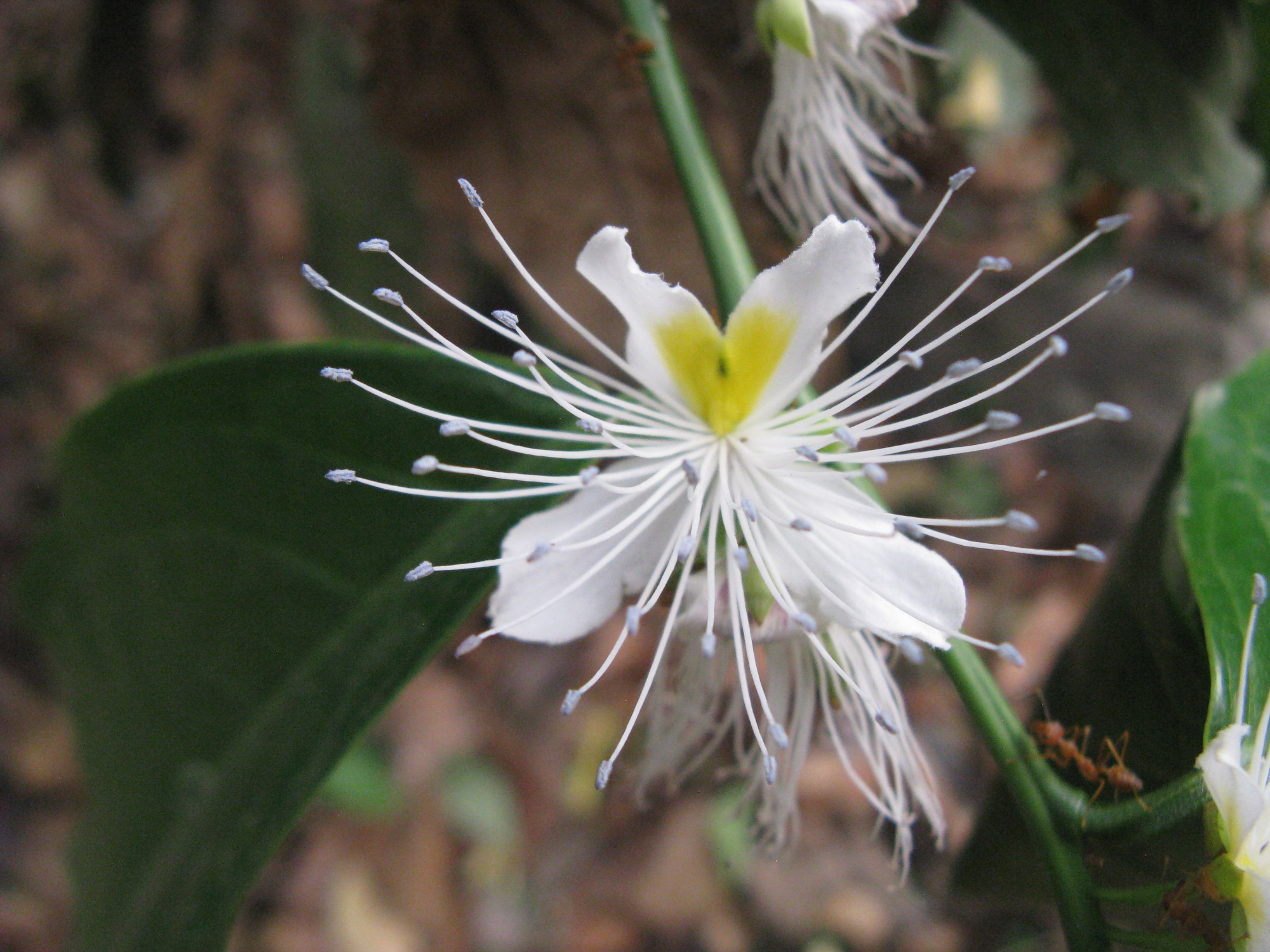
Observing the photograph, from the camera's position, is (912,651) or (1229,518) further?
(1229,518)

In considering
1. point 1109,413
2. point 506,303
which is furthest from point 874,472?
point 506,303

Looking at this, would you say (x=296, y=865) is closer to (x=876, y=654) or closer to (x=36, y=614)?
(x=36, y=614)

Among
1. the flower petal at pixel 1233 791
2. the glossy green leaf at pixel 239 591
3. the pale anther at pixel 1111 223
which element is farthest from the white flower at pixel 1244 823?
the glossy green leaf at pixel 239 591

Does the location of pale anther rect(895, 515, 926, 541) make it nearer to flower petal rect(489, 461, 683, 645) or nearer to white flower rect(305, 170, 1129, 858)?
white flower rect(305, 170, 1129, 858)

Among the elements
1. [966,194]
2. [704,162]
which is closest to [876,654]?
[704,162]

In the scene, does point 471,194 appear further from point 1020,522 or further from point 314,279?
point 1020,522

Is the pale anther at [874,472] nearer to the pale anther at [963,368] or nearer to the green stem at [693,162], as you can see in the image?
the pale anther at [963,368]
